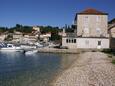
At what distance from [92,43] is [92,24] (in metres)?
7.19

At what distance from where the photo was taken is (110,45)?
2621 inches

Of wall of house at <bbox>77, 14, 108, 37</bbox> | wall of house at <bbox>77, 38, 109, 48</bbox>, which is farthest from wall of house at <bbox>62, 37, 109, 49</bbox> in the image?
wall of house at <bbox>77, 14, 108, 37</bbox>

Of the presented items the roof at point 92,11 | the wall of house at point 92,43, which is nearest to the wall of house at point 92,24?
the roof at point 92,11

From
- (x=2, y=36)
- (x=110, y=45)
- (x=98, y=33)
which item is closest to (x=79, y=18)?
(x=98, y=33)

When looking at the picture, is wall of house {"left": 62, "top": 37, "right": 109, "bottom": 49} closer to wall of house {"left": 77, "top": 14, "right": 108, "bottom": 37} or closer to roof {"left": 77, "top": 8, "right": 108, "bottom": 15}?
wall of house {"left": 77, "top": 14, "right": 108, "bottom": 37}

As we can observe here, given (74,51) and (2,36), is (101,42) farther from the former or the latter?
(2,36)

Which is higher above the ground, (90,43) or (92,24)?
(92,24)

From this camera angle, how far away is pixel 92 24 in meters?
70.2

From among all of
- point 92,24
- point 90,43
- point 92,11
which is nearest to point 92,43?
point 90,43

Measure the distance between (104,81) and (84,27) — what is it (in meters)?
51.2

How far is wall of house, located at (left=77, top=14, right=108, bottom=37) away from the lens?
230 ft

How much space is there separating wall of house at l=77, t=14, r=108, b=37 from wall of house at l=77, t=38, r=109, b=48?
176 inches

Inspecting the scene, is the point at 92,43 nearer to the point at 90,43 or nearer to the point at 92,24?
the point at 90,43

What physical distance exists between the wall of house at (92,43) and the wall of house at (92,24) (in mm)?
4468
